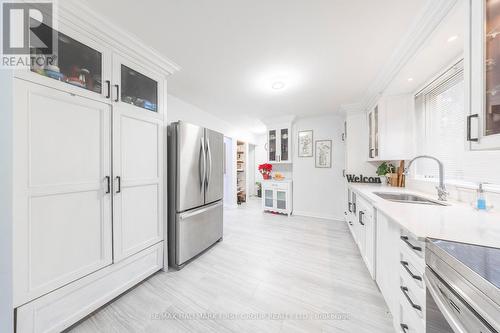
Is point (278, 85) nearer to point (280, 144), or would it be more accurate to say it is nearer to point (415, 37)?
point (415, 37)

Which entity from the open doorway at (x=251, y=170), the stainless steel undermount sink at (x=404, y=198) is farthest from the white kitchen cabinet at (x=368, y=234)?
the open doorway at (x=251, y=170)

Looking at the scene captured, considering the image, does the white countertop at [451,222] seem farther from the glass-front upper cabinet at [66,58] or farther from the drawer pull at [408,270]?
the glass-front upper cabinet at [66,58]

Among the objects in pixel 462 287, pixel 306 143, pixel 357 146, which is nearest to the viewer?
pixel 462 287

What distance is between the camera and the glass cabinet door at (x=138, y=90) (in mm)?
1631

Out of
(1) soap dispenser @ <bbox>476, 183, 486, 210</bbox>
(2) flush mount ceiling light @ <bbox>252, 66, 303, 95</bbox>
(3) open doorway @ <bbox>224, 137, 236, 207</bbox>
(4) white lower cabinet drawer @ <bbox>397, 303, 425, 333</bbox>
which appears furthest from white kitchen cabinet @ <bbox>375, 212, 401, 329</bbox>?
(3) open doorway @ <bbox>224, 137, 236, 207</bbox>

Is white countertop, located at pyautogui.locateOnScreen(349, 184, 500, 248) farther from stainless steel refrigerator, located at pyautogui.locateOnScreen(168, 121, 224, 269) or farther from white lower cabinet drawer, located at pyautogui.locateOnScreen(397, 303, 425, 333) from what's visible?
stainless steel refrigerator, located at pyautogui.locateOnScreen(168, 121, 224, 269)

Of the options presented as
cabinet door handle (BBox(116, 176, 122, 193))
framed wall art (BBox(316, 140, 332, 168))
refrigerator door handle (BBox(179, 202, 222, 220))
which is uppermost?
framed wall art (BBox(316, 140, 332, 168))

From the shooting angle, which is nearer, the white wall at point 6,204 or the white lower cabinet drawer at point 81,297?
the white wall at point 6,204

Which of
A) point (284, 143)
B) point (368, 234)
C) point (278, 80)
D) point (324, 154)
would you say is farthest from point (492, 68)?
point (284, 143)

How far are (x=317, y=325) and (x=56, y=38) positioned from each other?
2.84m

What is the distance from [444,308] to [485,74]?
1.15 metres

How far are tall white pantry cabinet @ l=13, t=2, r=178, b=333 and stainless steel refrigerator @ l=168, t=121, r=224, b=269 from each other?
22 cm

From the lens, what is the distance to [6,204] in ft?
3.10

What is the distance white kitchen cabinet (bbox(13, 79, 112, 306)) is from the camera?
3.41 feet
